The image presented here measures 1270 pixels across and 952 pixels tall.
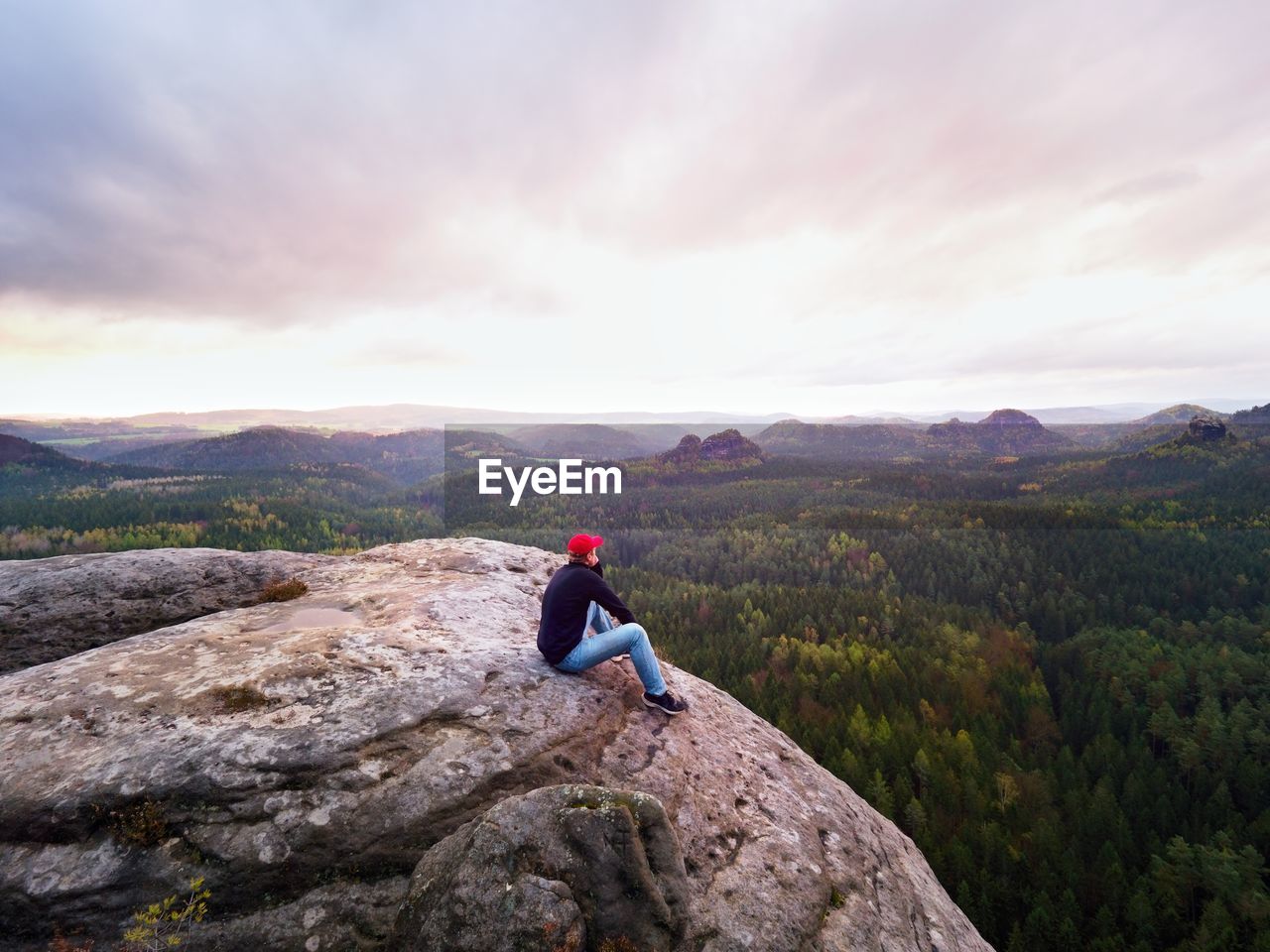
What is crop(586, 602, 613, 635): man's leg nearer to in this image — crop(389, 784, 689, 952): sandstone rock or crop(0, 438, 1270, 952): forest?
crop(389, 784, 689, 952): sandstone rock

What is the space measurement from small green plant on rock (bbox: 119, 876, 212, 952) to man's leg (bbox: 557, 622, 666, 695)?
253 inches

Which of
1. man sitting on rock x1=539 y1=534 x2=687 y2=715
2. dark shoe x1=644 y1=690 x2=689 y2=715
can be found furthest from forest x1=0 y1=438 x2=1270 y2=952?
man sitting on rock x1=539 y1=534 x2=687 y2=715

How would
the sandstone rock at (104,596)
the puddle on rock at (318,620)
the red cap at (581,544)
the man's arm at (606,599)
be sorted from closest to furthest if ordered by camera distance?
the man's arm at (606,599)
the red cap at (581,544)
the puddle on rock at (318,620)
the sandstone rock at (104,596)

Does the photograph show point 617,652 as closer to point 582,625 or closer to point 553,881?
point 582,625

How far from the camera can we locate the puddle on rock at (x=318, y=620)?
40.4 ft

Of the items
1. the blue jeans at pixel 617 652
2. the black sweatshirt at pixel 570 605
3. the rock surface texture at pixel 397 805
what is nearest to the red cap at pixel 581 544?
the black sweatshirt at pixel 570 605

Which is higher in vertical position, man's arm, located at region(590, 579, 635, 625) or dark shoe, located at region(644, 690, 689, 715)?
man's arm, located at region(590, 579, 635, 625)

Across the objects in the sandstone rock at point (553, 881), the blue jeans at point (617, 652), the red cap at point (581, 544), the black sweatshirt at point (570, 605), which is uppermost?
the red cap at point (581, 544)

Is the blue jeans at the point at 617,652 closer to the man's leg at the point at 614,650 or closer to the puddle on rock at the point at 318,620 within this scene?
the man's leg at the point at 614,650

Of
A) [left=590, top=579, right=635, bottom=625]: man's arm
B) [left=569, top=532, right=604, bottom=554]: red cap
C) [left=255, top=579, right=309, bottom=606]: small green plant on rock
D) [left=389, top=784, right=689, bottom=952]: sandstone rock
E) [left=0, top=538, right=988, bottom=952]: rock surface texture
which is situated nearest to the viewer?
[left=389, top=784, right=689, bottom=952]: sandstone rock

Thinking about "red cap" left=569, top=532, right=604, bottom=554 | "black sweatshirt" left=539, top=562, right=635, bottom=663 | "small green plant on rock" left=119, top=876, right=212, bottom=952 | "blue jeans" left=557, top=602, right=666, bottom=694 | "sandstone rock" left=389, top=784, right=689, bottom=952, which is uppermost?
"red cap" left=569, top=532, right=604, bottom=554

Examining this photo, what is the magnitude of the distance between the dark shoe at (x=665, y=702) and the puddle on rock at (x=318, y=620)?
7.27 m

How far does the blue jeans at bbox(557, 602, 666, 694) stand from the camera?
36.7 ft

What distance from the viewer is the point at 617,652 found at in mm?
11367
